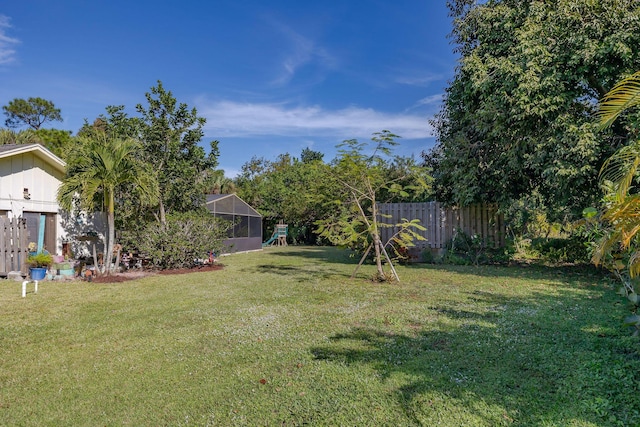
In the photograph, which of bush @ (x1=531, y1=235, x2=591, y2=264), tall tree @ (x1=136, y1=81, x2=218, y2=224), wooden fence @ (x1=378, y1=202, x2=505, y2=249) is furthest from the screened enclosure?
bush @ (x1=531, y1=235, x2=591, y2=264)

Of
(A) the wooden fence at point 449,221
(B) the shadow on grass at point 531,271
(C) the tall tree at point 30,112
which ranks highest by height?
(C) the tall tree at point 30,112

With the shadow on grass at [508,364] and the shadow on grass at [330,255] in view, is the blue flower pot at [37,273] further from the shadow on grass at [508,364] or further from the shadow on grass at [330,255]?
the shadow on grass at [508,364]

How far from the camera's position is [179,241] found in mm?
10758

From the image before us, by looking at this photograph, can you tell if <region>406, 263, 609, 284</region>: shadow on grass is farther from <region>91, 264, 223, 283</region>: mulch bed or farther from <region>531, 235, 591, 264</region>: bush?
<region>91, 264, 223, 283</region>: mulch bed

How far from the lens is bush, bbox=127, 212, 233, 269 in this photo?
10617 mm

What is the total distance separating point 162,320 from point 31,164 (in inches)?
359

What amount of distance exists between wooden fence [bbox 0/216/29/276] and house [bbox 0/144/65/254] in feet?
2.53

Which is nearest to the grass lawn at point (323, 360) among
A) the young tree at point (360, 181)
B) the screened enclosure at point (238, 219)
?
the young tree at point (360, 181)

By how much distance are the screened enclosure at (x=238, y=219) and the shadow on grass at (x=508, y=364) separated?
13047mm

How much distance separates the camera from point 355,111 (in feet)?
60.7

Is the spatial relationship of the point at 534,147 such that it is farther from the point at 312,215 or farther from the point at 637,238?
the point at 312,215

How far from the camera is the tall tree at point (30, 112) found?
1141 inches

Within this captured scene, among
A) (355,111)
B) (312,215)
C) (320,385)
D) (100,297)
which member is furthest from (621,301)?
(312,215)

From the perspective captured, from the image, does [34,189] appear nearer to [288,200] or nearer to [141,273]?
[141,273]
